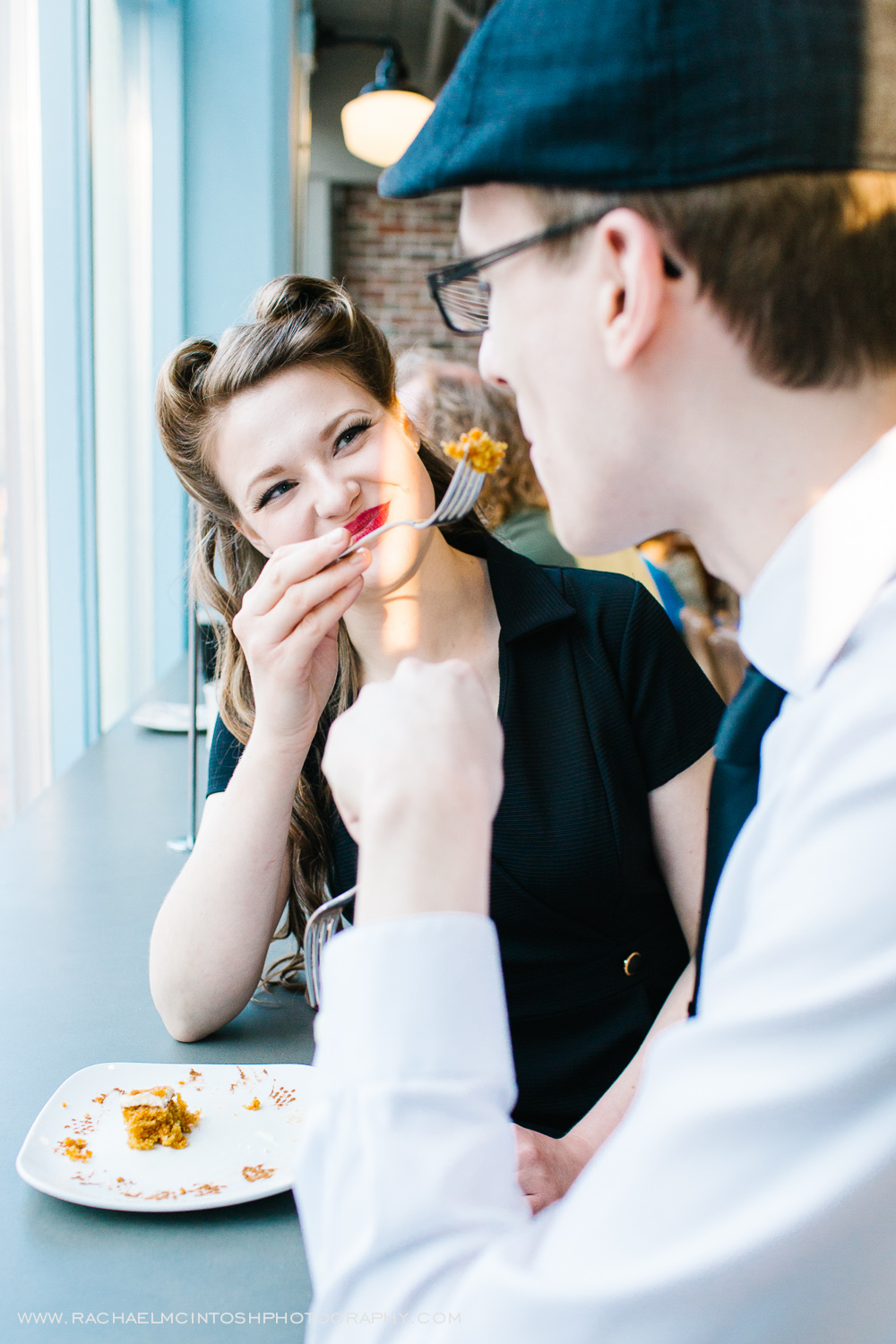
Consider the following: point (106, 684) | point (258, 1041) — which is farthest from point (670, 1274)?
point (106, 684)

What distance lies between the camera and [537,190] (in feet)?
2.15

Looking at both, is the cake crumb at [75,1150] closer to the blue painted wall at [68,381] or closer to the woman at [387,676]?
the woman at [387,676]

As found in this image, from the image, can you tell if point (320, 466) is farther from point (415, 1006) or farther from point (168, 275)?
point (168, 275)

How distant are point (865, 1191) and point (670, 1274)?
3.6 inches

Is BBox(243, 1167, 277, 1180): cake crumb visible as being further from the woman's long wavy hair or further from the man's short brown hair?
the man's short brown hair

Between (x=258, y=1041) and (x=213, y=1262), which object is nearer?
(x=213, y=1262)

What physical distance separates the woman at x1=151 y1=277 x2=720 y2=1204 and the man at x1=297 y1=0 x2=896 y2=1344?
47 centimetres

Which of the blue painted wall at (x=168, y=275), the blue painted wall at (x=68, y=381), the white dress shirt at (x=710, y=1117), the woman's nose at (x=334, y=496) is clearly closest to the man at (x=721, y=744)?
the white dress shirt at (x=710, y=1117)

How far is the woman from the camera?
1.16 m

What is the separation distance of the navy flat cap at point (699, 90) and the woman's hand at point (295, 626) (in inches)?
24.2

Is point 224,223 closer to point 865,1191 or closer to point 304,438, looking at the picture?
point 304,438

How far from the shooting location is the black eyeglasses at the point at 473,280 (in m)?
0.64

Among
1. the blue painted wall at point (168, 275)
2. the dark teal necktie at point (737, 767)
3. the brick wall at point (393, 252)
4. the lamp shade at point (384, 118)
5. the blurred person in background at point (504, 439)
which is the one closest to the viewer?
the dark teal necktie at point (737, 767)

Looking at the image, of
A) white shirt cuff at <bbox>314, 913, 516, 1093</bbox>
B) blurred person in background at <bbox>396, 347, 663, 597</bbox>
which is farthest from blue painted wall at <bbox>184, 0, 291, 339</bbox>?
white shirt cuff at <bbox>314, 913, 516, 1093</bbox>
